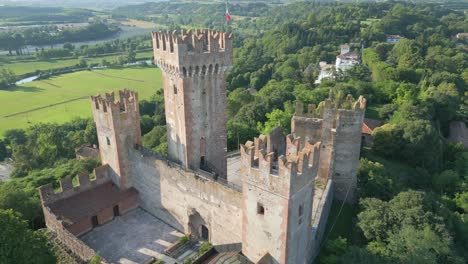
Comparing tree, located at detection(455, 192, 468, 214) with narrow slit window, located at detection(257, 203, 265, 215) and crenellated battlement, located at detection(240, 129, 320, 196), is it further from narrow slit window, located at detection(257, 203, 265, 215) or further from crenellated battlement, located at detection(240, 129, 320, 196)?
narrow slit window, located at detection(257, 203, 265, 215)

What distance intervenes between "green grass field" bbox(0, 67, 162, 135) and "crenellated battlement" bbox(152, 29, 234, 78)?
211ft

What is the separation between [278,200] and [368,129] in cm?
3535

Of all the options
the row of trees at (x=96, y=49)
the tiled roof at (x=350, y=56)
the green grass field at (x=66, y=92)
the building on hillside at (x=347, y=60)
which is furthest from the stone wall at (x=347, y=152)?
the row of trees at (x=96, y=49)

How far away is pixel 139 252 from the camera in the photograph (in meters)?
31.2

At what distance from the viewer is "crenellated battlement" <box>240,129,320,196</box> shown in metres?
21.6

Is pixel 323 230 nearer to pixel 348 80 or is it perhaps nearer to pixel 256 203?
pixel 256 203

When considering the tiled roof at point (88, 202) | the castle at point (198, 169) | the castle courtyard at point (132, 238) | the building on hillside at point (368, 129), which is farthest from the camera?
the building on hillside at point (368, 129)

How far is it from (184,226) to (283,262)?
38.4ft

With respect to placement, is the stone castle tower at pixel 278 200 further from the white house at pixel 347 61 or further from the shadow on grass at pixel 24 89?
the shadow on grass at pixel 24 89

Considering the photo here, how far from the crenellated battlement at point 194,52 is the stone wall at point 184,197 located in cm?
803

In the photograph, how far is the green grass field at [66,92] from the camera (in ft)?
→ 289

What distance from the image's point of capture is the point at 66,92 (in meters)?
108

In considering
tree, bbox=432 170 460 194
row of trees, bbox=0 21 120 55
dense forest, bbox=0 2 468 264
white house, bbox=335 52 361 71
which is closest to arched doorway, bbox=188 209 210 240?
dense forest, bbox=0 2 468 264

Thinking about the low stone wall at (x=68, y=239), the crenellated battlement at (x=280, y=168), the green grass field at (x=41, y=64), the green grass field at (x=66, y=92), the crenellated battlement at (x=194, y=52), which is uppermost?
the crenellated battlement at (x=194, y=52)
